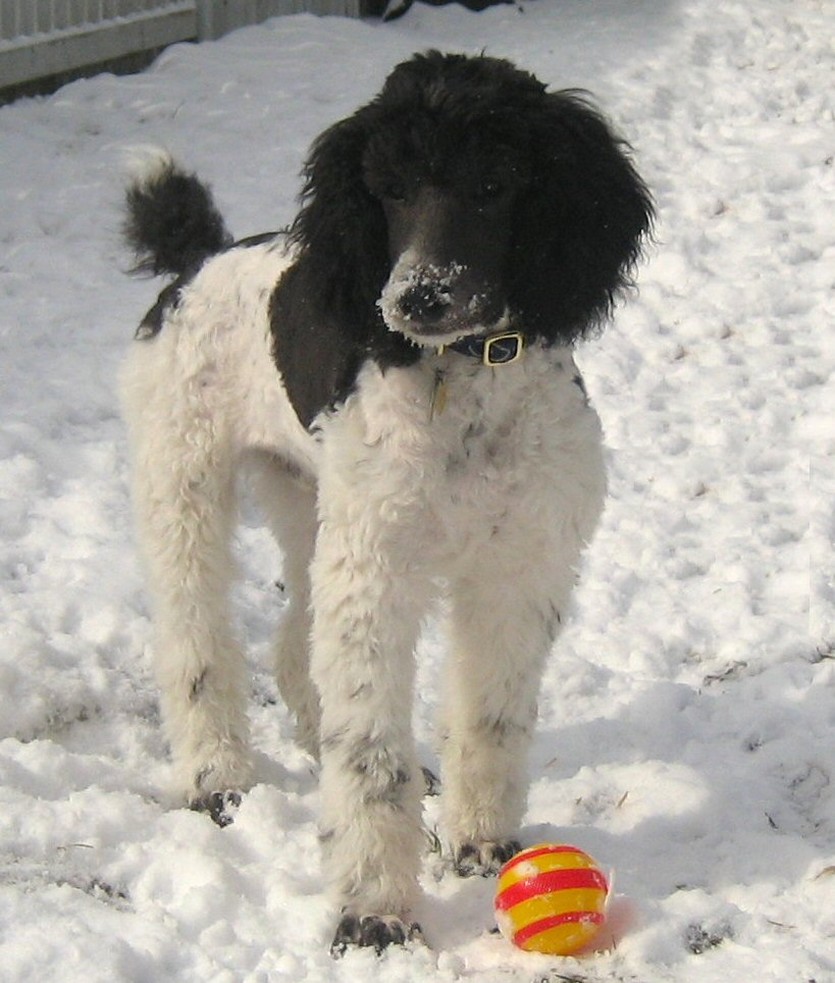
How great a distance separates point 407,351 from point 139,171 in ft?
4.81

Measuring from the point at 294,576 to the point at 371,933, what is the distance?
4.09 feet

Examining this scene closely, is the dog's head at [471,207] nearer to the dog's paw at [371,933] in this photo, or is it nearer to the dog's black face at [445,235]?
the dog's black face at [445,235]

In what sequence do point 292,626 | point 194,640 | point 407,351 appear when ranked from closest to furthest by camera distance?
point 407,351
point 194,640
point 292,626

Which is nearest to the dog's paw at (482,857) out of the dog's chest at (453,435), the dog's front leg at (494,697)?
the dog's front leg at (494,697)

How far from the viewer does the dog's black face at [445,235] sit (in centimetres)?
276

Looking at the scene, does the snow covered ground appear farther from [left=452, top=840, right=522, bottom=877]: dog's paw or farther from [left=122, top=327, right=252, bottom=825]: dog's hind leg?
[left=122, top=327, right=252, bottom=825]: dog's hind leg

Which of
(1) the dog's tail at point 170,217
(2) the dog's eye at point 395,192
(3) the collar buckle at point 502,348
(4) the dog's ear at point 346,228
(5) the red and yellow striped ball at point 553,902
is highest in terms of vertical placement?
(2) the dog's eye at point 395,192

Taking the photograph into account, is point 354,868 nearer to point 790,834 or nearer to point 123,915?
point 123,915


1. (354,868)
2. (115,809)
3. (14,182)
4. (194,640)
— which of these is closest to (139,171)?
(194,640)

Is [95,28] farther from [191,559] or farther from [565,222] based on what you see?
[565,222]

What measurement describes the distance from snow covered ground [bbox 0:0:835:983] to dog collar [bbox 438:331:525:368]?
1.18m

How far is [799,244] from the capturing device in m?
6.82

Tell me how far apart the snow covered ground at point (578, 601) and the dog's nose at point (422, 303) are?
1.27 meters

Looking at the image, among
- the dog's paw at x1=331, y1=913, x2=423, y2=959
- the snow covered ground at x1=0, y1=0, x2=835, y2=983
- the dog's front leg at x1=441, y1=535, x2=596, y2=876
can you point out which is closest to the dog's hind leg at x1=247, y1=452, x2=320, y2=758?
the snow covered ground at x1=0, y1=0, x2=835, y2=983
